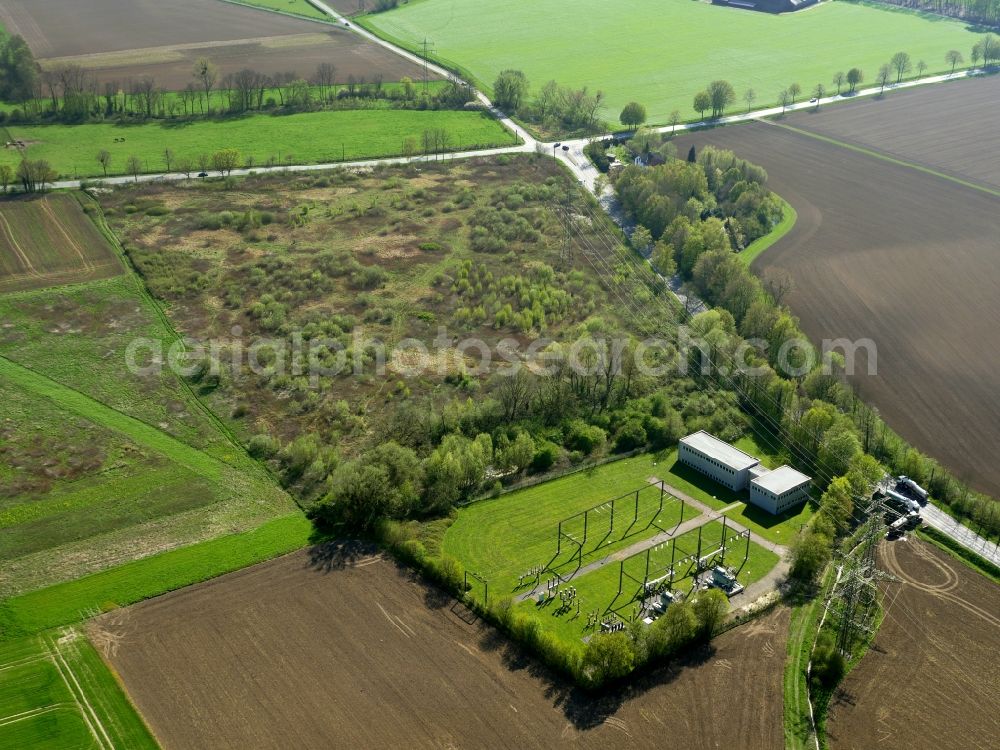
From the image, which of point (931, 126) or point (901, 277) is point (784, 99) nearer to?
point (931, 126)

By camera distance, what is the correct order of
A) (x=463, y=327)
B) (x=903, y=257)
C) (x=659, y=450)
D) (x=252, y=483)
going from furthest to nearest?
1. (x=903, y=257)
2. (x=463, y=327)
3. (x=659, y=450)
4. (x=252, y=483)

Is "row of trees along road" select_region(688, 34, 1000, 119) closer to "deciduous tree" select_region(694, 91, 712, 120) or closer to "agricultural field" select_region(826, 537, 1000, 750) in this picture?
"deciduous tree" select_region(694, 91, 712, 120)

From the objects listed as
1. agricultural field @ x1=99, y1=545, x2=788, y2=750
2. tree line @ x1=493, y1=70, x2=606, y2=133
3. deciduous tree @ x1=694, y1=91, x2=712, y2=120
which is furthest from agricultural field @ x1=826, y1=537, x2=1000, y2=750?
deciduous tree @ x1=694, y1=91, x2=712, y2=120

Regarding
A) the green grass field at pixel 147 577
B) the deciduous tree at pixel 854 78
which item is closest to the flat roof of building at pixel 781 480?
the green grass field at pixel 147 577

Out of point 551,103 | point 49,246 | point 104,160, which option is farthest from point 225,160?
point 551,103

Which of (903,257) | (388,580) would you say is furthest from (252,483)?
(903,257)

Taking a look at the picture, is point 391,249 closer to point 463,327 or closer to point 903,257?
point 463,327
